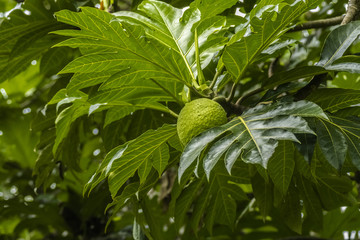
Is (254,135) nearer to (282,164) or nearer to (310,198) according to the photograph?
(282,164)

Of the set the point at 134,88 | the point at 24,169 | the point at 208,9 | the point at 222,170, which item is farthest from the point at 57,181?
the point at 208,9

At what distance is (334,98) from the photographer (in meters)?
1.06

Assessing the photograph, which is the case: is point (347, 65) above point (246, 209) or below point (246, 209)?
above

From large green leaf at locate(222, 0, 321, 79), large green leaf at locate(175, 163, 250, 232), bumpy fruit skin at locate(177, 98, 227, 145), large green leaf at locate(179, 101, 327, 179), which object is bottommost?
large green leaf at locate(175, 163, 250, 232)

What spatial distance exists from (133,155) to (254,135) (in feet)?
1.00

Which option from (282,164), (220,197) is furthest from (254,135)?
(220,197)

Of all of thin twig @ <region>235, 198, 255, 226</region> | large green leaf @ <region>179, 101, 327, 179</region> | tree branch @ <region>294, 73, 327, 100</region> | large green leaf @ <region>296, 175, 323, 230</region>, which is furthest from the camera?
thin twig @ <region>235, 198, 255, 226</region>

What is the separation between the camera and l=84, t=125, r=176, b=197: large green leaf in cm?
100

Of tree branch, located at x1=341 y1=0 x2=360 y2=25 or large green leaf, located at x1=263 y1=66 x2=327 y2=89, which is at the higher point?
tree branch, located at x1=341 y1=0 x2=360 y2=25

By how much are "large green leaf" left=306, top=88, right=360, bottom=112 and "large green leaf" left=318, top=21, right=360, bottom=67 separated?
0.07 metres

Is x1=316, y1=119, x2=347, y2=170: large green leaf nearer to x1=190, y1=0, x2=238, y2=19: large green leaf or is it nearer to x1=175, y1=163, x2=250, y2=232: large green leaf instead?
x1=190, y1=0, x2=238, y2=19: large green leaf

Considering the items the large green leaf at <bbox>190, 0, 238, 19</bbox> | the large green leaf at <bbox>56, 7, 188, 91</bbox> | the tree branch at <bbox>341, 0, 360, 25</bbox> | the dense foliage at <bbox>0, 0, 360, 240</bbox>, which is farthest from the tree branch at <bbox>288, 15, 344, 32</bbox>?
the large green leaf at <bbox>56, 7, 188, 91</bbox>

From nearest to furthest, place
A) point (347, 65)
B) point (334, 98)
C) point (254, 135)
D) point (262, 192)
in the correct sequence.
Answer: point (254, 135), point (347, 65), point (334, 98), point (262, 192)

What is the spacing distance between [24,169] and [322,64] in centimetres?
173
